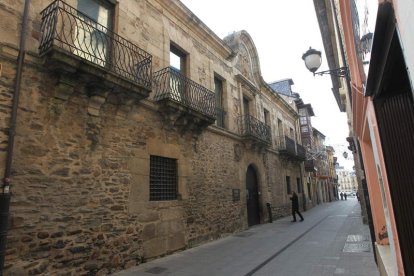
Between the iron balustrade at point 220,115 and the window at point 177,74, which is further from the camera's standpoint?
the iron balustrade at point 220,115

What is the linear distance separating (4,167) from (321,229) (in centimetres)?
Answer: 1023

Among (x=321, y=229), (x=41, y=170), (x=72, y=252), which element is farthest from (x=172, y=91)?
(x=321, y=229)

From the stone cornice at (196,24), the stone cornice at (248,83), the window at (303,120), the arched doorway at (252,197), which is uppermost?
the window at (303,120)

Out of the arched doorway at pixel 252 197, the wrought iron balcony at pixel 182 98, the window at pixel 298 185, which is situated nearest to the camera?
the wrought iron balcony at pixel 182 98

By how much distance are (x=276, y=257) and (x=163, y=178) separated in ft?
11.1

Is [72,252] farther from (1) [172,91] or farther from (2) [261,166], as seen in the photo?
(2) [261,166]

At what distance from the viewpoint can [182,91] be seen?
860 centimetres

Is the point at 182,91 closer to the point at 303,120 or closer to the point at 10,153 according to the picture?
the point at 10,153

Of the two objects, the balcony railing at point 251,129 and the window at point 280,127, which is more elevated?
the window at point 280,127

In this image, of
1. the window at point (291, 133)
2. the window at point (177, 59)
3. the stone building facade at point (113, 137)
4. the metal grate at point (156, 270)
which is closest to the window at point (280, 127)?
the window at point (291, 133)

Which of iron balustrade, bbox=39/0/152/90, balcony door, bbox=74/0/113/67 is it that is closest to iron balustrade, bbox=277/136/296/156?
iron balustrade, bbox=39/0/152/90

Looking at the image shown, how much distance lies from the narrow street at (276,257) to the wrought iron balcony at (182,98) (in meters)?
3.60

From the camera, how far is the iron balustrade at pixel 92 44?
5141mm

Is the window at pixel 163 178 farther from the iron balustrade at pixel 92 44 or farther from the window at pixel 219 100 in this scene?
the window at pixel 219 100
